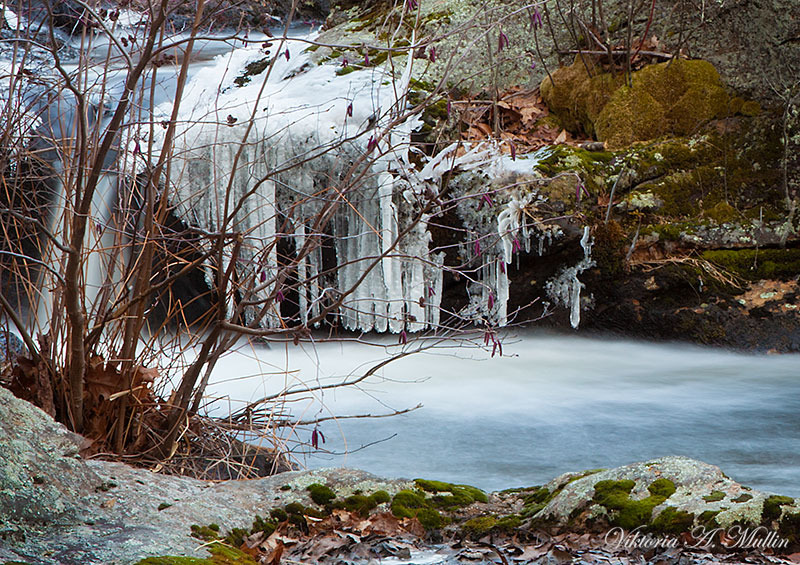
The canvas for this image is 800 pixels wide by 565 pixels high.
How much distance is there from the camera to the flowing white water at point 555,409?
4.12 meters

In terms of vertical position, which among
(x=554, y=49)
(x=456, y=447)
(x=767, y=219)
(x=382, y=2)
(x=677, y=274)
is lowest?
(x=456, y=447)

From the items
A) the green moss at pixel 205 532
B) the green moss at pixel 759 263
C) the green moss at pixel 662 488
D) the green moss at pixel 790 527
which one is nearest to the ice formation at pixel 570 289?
the green moss at pixel 759 263

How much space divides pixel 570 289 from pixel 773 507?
467 centimetres

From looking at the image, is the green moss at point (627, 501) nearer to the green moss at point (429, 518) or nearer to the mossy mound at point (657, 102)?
the green moss at point (429, 518)

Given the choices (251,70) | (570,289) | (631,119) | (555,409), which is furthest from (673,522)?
(251,70)

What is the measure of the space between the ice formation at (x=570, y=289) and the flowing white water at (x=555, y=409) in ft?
0.80

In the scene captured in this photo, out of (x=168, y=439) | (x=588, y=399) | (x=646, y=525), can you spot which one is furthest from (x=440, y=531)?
(x=588, y=399)

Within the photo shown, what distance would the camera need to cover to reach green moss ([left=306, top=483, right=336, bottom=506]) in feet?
6.98

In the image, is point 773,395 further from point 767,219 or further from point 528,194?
point 528,194

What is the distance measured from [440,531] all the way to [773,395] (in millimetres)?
4005

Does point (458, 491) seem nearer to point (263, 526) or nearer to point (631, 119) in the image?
point (263, 526)

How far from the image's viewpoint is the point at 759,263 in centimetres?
613

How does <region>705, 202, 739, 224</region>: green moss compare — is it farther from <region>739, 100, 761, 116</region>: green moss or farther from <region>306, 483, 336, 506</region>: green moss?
<region>306, 483, 336, 506</region>: green moss

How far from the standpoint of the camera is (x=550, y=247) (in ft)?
20.5
